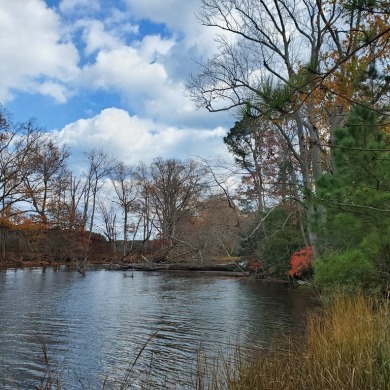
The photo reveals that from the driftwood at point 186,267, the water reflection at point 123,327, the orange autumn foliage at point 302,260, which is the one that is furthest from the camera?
the driftwood at point 186,267

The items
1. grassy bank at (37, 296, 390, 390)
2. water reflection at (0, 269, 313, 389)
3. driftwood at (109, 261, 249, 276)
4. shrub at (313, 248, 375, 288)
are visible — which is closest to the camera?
grassy bank at (37, 296, 390, 390)

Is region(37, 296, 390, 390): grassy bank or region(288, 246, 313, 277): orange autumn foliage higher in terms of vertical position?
A: region(288, 246, 313, 277): orange autumn foliage

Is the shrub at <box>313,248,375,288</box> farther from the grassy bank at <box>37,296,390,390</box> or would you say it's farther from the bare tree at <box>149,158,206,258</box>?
the bare tree at <box>149,158,206,258</box>

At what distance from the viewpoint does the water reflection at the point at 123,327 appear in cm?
723

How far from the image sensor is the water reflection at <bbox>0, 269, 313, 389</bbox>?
723 cm

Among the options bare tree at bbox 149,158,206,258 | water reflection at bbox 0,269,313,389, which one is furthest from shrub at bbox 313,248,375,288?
bare tree at bbox 149,158,206,258

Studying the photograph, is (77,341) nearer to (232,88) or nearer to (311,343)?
(311,343)

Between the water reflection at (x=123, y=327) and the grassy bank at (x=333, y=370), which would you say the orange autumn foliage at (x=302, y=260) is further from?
the grassy bank at (x=333, y=370)

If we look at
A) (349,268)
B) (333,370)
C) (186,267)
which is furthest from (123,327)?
(186,267)

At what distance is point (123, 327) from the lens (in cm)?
1092

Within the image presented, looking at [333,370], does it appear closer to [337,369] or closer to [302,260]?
[337,369]

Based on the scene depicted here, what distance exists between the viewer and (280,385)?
348cm

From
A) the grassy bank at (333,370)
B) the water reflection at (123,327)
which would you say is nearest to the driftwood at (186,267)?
the water reflection at (123,327)

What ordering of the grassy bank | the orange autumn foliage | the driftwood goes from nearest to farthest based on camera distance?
the grassy bank, the orange autumn foliage, the driftwood
